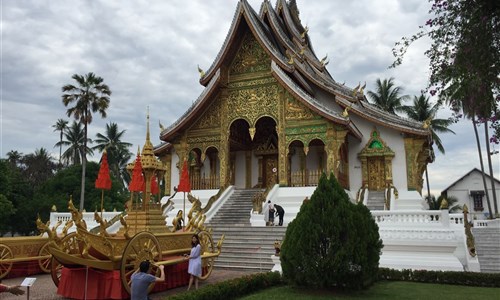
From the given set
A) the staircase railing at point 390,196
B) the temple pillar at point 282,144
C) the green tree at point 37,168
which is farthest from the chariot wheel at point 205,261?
the green tree at point 37,168

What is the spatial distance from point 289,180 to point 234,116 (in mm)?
3649

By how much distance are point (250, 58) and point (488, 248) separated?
11845mm

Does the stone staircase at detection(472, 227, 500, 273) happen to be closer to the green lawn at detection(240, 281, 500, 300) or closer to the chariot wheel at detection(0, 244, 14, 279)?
the green lawn at detection(240, 281, 500, 300)

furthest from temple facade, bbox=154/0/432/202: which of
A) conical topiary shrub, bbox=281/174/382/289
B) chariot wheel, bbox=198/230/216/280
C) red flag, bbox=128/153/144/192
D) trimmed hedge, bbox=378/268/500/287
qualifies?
red flag, bbox=128/153/144/192

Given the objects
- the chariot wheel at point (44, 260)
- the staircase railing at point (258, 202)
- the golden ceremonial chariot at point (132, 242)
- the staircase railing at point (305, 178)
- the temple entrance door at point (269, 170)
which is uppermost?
the temple entrance door at point (269, 170)

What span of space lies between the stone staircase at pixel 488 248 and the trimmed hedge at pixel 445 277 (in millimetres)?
3102

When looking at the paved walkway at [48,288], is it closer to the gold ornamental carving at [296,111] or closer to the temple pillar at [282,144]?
the temple pillar at [282,144]

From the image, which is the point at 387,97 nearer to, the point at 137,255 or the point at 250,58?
the point at 250,58

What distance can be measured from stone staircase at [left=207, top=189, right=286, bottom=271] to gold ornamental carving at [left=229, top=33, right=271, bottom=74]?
19.6ft

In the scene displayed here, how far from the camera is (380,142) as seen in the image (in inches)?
705

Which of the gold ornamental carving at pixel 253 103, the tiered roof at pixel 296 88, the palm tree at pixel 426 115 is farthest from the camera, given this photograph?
the palm tree at pixel 426 115

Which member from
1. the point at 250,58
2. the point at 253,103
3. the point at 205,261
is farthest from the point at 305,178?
the point at 205,261

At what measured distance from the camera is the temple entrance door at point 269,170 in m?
20.0

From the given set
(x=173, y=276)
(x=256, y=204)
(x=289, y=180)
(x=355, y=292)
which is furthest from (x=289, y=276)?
(x=289, y=180)
